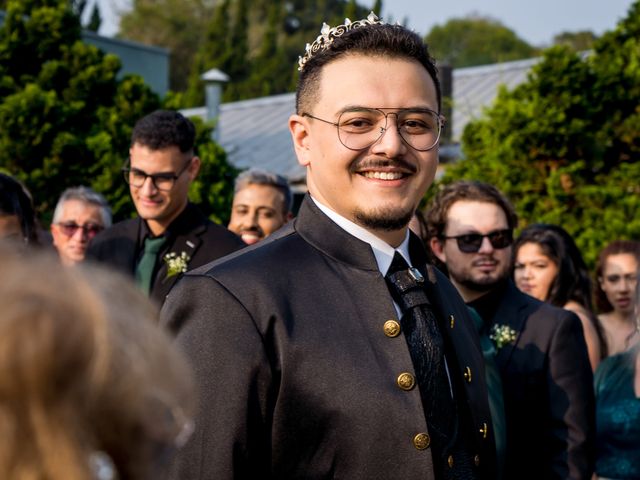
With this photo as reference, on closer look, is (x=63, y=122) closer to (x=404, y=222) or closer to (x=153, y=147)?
(x=153, y=147)

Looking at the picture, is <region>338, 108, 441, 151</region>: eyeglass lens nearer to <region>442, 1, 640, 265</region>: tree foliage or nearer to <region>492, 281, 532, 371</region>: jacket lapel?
<region>492, 281, 532, 371</region>: jacket lapel

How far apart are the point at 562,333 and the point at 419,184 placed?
5.69 ft

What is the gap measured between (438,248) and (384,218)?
218cm

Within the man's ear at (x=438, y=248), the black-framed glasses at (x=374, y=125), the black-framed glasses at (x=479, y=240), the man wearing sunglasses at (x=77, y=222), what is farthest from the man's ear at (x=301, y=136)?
the man wearing sunglasses at (x=77, y=222)

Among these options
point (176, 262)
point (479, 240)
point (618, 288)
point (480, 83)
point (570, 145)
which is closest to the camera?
point (479, 240)

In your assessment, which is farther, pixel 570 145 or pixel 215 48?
pixel 215 48

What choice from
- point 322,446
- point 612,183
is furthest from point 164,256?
point 612,183

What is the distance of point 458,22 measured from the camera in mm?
55688

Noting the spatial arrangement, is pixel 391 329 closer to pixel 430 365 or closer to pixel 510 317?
pixel 430 365

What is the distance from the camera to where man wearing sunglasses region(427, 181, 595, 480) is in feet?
12.2

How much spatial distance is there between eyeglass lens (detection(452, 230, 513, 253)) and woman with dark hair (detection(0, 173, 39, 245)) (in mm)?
1945

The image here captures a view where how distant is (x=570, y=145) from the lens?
9727 millimetres

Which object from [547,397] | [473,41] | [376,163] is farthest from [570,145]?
[473,41]

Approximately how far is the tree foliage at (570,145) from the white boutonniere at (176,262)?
536 cm
